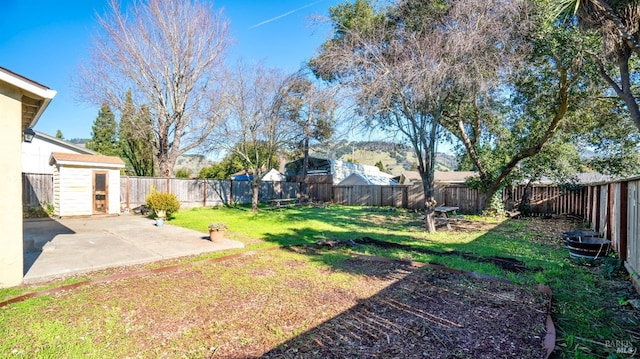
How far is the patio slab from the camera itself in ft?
15.6

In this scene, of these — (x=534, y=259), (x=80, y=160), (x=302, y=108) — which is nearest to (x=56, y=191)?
(x=80, y=160)

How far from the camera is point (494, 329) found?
2.88 m

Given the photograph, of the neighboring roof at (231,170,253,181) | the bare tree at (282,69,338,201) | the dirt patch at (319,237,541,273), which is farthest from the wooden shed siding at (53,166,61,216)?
the dirt patch at (319,237,541,273)

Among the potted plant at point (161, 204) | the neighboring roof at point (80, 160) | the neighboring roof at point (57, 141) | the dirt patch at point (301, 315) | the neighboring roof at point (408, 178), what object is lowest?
the dirt patch at point (301, 315)

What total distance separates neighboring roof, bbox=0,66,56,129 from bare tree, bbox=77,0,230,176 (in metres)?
11.2

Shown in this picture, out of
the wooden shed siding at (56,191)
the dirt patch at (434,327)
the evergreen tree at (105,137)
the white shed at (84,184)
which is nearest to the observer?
the dirt patch at (434,327)

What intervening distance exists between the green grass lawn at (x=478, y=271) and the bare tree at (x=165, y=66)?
7.95 meters

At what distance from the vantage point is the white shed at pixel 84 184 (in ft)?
35.9

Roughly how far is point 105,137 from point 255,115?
19824 mm

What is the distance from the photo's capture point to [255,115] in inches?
561

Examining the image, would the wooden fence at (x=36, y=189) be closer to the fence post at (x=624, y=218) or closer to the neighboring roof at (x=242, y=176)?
the neighboring roof at (x=242, y=176)

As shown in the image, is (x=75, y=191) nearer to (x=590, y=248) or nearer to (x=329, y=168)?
(x=590, y=248)

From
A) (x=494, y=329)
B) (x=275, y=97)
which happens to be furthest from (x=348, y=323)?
(x=275, y=97)

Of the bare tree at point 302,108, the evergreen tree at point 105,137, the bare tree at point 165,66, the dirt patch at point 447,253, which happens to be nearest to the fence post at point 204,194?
the bare tree at point 165,66
